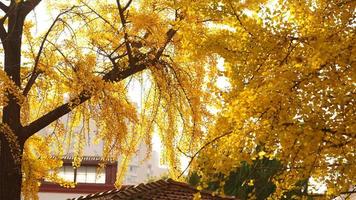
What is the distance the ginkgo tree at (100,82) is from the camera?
8578 mm

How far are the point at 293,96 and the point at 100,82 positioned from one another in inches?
187

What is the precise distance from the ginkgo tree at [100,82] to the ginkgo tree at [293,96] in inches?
150

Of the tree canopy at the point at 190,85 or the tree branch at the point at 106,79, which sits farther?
the tree branch at the point at 106,79

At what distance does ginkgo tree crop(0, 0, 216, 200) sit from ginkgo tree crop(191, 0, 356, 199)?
3822mm

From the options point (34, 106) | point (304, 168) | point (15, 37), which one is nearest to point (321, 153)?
point (304, 168)

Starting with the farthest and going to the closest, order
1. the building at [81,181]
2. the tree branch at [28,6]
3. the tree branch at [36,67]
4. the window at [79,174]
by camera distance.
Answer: the window at [79,174] → the building at [81,181] → the tree branch at [28,6] → the tree branch at [36,67]

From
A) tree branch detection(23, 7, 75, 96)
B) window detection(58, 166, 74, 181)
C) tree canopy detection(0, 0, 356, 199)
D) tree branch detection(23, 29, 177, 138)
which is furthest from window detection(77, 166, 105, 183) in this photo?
tree branch detection(23, 7, 75, 96)

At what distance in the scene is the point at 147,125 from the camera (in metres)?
9.88

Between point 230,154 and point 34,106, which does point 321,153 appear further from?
point 34,106

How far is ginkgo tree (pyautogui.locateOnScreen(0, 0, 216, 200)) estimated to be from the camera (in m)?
8.58

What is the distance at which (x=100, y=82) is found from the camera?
8.35 m

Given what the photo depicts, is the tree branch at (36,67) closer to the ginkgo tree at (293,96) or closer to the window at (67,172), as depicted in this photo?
the ginkgo tree at (293,96)

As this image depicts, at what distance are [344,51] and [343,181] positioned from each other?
98 centimetres

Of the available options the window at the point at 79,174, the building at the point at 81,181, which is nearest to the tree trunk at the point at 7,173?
the building at the point at 81,181
